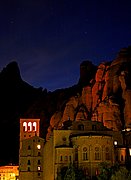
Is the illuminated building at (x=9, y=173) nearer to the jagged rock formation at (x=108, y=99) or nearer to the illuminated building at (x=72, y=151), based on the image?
the jagged rock formation at (x=108, y=99)

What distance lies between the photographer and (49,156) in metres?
70.7

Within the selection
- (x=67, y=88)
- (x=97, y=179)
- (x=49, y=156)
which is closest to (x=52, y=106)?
(x=67, y=88)

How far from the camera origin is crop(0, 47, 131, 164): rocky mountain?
92250 mm

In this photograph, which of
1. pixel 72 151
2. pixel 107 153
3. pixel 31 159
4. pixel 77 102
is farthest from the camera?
pixel 77 102

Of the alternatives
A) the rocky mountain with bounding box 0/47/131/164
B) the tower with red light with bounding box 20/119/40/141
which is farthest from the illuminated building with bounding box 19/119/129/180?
the tower with red light with bounding box 20/119/40/141

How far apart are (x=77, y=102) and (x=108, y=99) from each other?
1622 cm

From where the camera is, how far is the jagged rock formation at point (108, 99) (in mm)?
90662

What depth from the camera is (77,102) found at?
107750 millimetres

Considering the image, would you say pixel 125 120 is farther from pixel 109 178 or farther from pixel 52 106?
pixel 52 106

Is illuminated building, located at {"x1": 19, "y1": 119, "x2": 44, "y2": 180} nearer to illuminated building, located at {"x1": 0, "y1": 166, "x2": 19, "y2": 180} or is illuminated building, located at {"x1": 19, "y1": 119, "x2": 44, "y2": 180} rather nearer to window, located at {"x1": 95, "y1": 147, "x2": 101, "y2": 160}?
window, located at {"x1": 95, "y1": 147, "x2": 101, "y2": 160}

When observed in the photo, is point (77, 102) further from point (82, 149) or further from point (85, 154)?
point (85, 154)

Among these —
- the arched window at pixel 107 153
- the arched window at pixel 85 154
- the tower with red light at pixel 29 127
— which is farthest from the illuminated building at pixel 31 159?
the arched window at pixel 107 153

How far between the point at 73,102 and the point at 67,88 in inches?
1554

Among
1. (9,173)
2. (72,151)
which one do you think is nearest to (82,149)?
(72,151)
